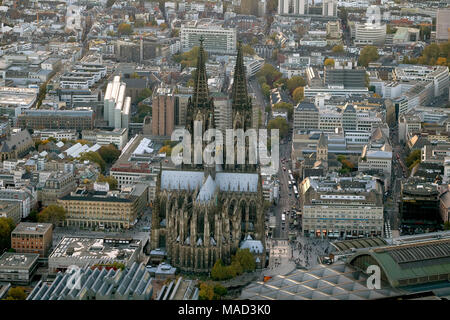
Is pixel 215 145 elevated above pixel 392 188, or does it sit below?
above

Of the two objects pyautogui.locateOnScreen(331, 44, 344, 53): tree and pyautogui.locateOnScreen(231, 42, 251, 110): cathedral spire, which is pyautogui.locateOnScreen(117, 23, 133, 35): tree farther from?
pyautogui.locateOnScreen(231, 42, 251, 110): cathedral spire

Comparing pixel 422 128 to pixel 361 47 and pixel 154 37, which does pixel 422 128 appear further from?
pixel 154 37

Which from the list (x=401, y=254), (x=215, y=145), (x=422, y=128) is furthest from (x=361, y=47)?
(x=401, y=254)

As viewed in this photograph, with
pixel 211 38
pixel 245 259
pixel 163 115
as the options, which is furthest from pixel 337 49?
pixel 245 259

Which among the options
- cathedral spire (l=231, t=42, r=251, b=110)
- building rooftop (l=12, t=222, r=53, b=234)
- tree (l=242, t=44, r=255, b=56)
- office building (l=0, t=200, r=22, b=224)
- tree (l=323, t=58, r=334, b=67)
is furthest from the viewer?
tree (l=242, t=44, r=255, b=56)

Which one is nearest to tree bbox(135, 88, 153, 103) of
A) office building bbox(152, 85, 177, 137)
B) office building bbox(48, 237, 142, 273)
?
office building bbox(152, 85, 177, 137)

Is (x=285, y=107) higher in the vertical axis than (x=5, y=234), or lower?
higher

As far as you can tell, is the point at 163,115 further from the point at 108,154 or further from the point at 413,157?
the point at 413,157
